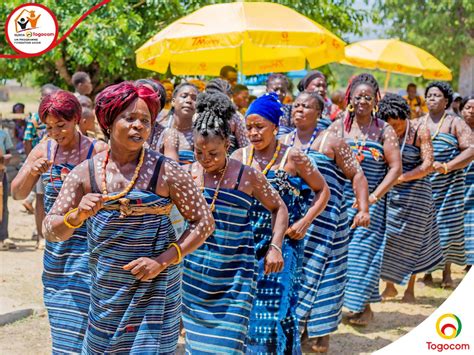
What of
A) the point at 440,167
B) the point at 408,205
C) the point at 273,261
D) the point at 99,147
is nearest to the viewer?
the point at 273,261

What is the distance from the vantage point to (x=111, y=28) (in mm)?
13117

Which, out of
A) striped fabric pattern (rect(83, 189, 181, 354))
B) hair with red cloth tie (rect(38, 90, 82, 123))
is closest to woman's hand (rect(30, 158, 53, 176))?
hair with red cloth tie (rect(38, 90, 82, 123))

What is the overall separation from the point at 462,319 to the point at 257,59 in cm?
567

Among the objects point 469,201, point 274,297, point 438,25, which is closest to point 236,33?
A: point 469,201

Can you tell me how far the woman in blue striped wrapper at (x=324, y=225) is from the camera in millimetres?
6195

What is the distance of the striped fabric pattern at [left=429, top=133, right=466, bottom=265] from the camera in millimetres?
9094

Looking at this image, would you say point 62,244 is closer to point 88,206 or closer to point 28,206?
point 88,206

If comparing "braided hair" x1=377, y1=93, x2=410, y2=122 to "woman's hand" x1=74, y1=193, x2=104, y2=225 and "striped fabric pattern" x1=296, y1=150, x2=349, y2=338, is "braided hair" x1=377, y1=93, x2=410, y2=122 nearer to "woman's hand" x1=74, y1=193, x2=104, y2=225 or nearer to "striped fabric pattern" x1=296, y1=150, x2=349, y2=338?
"striped fabric pattern" x1=296, y1=150, x2=349, y2=338

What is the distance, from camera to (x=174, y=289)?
4.06 m

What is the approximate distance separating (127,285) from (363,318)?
4.19 meters

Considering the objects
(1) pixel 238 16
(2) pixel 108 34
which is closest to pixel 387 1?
(2) pixel 108 34

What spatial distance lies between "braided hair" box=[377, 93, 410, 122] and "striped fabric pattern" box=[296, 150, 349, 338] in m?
1.60

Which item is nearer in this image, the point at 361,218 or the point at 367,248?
the point at 361,218

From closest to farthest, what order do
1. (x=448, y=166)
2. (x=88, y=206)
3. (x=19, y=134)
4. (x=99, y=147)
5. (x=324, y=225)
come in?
(x=88, y=206), (x=99, y=147), (x=324, y=225), (x=448, y=166), (x=19, y=134)
